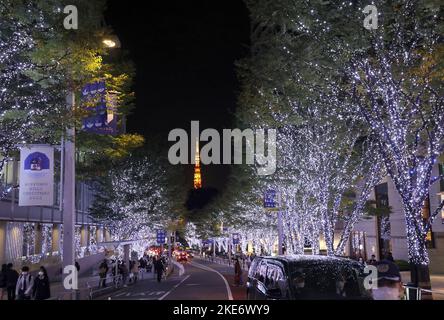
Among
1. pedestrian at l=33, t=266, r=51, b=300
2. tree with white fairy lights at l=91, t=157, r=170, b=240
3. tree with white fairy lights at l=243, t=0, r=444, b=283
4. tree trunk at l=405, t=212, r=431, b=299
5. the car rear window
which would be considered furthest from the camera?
tree with white fairy lights at l=91, t=157, r=170, b=240

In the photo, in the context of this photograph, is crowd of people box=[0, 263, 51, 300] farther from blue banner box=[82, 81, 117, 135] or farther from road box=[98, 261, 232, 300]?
road box=[98, 261, 232, 300]

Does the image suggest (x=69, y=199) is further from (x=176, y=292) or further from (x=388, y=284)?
(x=176, y=292)

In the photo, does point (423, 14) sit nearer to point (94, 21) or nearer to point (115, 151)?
point (94, 21)

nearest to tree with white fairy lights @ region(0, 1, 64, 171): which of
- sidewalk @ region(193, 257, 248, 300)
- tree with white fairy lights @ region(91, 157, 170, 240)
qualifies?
sidewalk @ region(193, 257, 248, 300)

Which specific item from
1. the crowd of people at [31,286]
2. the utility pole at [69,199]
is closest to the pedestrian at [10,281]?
the crowd of people at [31,286]

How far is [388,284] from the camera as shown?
456 inches

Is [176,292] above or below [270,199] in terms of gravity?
below

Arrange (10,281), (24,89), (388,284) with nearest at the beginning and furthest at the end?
(388,284) → (24,89) → (10,281)

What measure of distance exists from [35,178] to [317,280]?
881cm

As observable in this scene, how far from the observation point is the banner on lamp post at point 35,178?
47.0ft

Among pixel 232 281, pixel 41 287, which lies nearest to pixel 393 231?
pixel 232 281

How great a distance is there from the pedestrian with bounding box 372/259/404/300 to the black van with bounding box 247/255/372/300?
6.22ft

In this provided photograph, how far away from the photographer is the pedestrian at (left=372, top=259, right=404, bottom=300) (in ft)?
36.5
